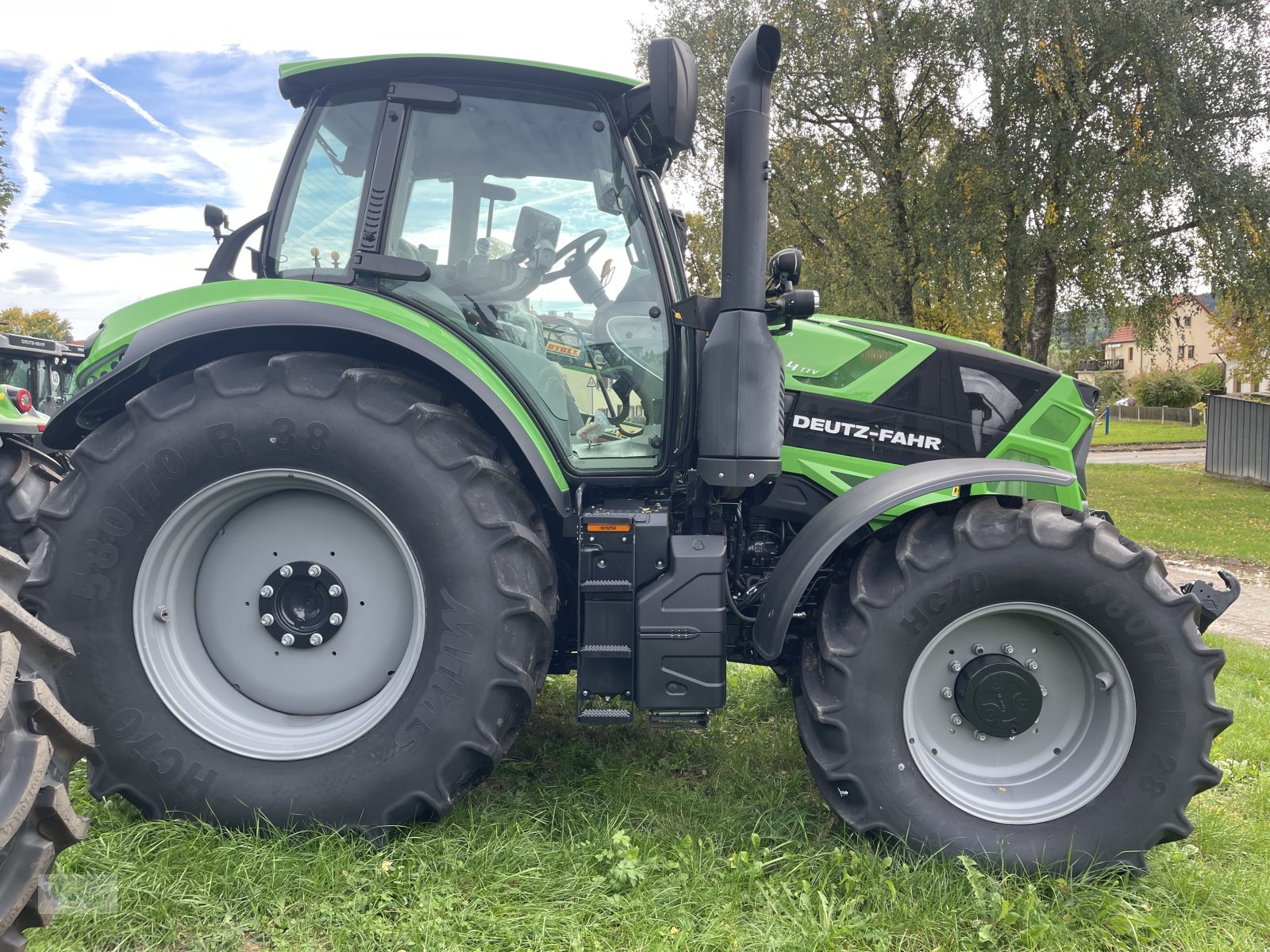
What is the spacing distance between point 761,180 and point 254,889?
2498mm

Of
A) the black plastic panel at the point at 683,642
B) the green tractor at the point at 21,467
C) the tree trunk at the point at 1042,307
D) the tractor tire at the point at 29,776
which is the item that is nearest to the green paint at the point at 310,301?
the black plastic panel at the point at 683,642

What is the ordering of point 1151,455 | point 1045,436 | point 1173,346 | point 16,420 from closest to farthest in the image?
point 1045,436 < point 16,420 < point 1151,455 < point 1173,346

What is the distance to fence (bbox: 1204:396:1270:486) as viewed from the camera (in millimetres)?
17000

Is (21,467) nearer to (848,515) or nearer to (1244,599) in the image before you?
(848,515)

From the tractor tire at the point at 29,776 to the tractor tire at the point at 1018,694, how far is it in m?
1.92

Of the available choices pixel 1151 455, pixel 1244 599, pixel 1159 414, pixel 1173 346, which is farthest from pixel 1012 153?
pixel 1173 346

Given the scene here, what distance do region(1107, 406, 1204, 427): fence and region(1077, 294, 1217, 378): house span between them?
2.00 m

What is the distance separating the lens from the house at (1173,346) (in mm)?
12672

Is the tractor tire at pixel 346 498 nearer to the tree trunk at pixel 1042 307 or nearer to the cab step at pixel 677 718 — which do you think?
the cab step at pixel 677 718

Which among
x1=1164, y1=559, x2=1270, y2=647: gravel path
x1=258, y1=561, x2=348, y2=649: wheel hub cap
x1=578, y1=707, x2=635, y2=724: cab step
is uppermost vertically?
x1=258, y1=561, x2=348, y2=649: wheel hub cap

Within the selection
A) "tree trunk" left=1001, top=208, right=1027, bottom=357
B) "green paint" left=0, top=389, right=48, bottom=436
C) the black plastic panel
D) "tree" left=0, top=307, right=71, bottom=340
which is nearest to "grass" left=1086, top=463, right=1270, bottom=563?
"tree trunk" left=1001, top=208, right=1027, bottom=357

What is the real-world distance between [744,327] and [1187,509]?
45.4ft

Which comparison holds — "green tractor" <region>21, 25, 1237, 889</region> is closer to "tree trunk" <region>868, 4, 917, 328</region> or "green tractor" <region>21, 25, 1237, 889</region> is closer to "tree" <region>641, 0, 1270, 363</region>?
"tree" <region>641, 0, 1270, 363</region>

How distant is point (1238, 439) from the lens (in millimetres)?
17578
